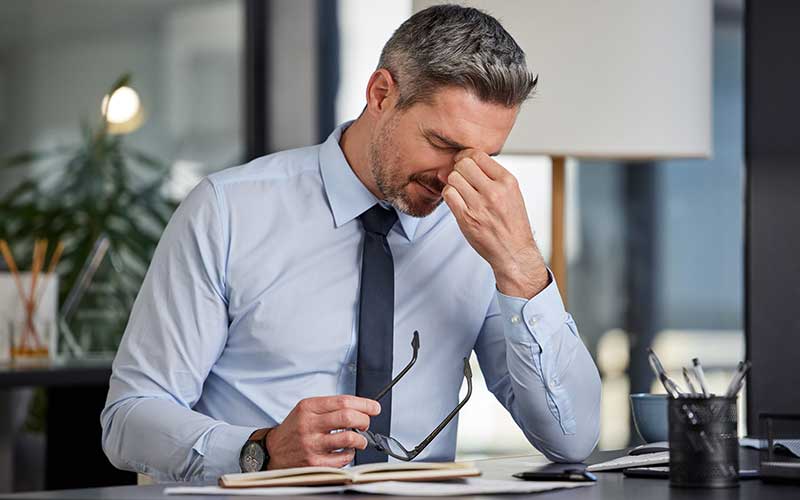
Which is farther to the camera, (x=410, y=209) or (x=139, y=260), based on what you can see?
(x=139, y=260)

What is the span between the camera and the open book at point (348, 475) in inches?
53.0

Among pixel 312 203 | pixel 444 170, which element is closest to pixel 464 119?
pixel 444 170

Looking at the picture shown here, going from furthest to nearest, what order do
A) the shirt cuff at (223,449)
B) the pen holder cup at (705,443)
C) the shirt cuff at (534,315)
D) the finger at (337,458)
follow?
the shirt cuff at (534,315), the shirt cuff at (223,449), the finger at (337,458), the pen holder cup at (705,443)

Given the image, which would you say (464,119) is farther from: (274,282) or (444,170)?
(274,282)

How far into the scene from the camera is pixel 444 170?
1.93 m

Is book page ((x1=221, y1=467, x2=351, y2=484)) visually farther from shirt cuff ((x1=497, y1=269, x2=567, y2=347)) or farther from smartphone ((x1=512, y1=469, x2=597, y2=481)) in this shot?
shirt cuff ((x1=497, y1=269, x2=567, y2=347))

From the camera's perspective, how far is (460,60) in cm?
190

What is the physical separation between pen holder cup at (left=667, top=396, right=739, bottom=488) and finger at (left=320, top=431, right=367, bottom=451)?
39 centimetres

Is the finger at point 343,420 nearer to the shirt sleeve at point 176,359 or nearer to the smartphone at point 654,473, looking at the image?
the shirt sleeve at point 176,359

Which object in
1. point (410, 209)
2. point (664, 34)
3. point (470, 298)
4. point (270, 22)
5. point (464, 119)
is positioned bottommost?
point (470, 298)

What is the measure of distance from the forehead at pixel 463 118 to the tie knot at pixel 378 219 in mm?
172

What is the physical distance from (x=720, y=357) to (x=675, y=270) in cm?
32

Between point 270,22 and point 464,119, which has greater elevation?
point 270,22

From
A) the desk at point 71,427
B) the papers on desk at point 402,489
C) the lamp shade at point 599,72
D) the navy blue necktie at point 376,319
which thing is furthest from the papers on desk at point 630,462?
the desk at point 71,427
